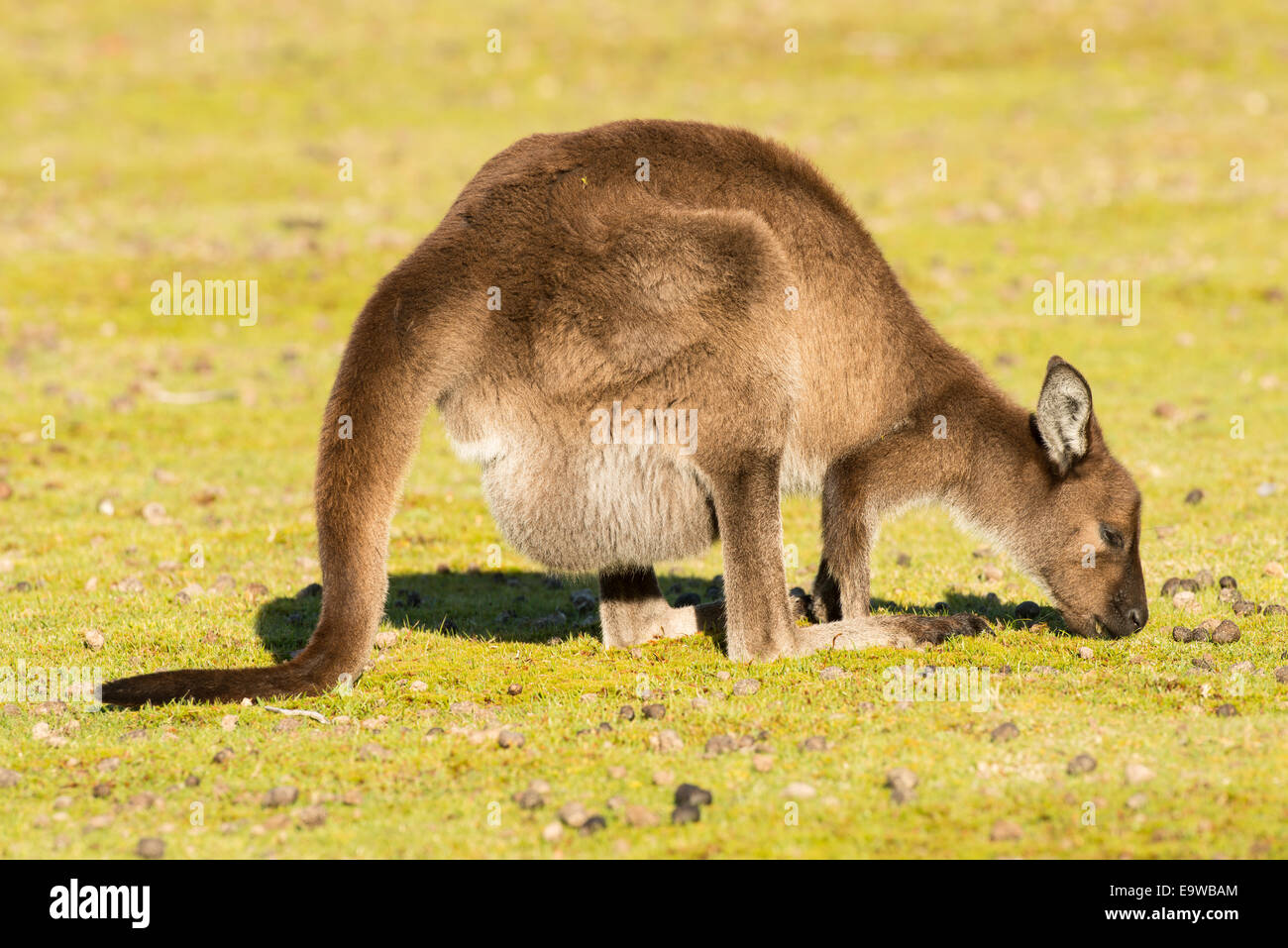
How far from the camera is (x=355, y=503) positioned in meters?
6.18

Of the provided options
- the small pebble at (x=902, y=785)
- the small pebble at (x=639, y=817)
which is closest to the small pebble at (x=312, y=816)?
the small pebble at (x=639, y=817)

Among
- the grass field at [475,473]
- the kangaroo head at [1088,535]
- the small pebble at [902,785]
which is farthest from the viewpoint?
the kangaroo head at [1088,535]

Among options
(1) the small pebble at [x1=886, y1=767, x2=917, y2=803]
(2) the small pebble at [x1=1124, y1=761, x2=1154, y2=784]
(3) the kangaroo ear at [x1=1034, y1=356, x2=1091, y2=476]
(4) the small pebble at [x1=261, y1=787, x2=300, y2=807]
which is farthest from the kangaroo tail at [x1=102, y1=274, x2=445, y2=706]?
(2) the small pebble at [x1=1124, y1=761, x2=1154, y2=784]

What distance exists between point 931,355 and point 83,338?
39.4 feet

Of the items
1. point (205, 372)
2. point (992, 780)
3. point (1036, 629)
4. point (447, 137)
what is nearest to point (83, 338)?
point (205, 372)

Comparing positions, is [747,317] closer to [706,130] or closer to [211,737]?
[706,130]

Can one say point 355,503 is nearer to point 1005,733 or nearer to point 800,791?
point 800,791

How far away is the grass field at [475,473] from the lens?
17.3ft

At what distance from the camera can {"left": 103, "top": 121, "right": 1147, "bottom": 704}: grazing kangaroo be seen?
6312mm

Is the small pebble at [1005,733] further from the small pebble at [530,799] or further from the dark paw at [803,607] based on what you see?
the dark paw at [803,607]

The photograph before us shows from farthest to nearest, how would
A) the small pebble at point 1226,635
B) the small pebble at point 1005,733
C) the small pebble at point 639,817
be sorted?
the small pebble at point 1226,635
the small pebble at point 1005,733
the small pebble at point 639,817

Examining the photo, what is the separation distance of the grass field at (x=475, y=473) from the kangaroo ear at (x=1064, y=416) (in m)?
1.00

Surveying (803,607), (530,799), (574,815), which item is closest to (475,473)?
(803,607)

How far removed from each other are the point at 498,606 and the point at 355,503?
2.88 meters
